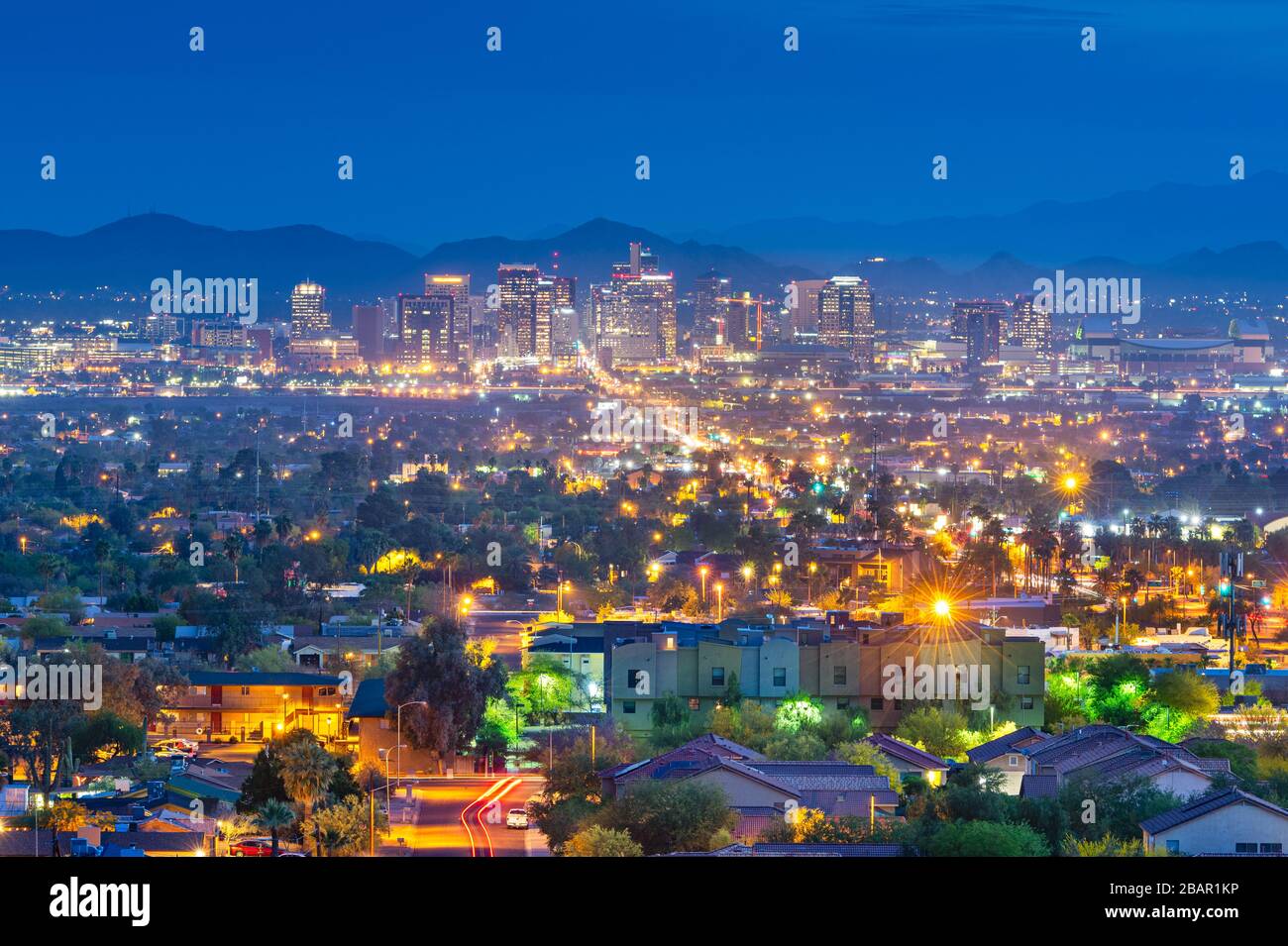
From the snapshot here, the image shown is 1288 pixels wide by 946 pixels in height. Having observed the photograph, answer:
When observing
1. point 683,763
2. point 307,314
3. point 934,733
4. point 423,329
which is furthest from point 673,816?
point 307,314

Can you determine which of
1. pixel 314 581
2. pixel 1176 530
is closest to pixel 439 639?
pixel 314 581

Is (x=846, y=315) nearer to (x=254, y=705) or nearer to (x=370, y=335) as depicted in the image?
(x=370, y=335)

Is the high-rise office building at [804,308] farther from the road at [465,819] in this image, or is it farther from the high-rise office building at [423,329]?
the road at [465,819]

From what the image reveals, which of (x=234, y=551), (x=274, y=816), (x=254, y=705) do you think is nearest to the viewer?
(x=274, y=816)

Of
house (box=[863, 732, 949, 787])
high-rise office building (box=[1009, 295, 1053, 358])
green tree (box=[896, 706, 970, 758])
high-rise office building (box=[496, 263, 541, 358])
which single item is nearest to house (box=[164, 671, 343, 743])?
green tree (box=[896, 706, 970, 758])

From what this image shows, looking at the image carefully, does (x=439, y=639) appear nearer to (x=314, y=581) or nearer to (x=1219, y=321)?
(x=314, y=581)

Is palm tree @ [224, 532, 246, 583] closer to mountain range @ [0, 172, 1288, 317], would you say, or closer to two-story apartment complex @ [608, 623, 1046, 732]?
two-story apartment complex @ [608, 623, 1046, 732]
